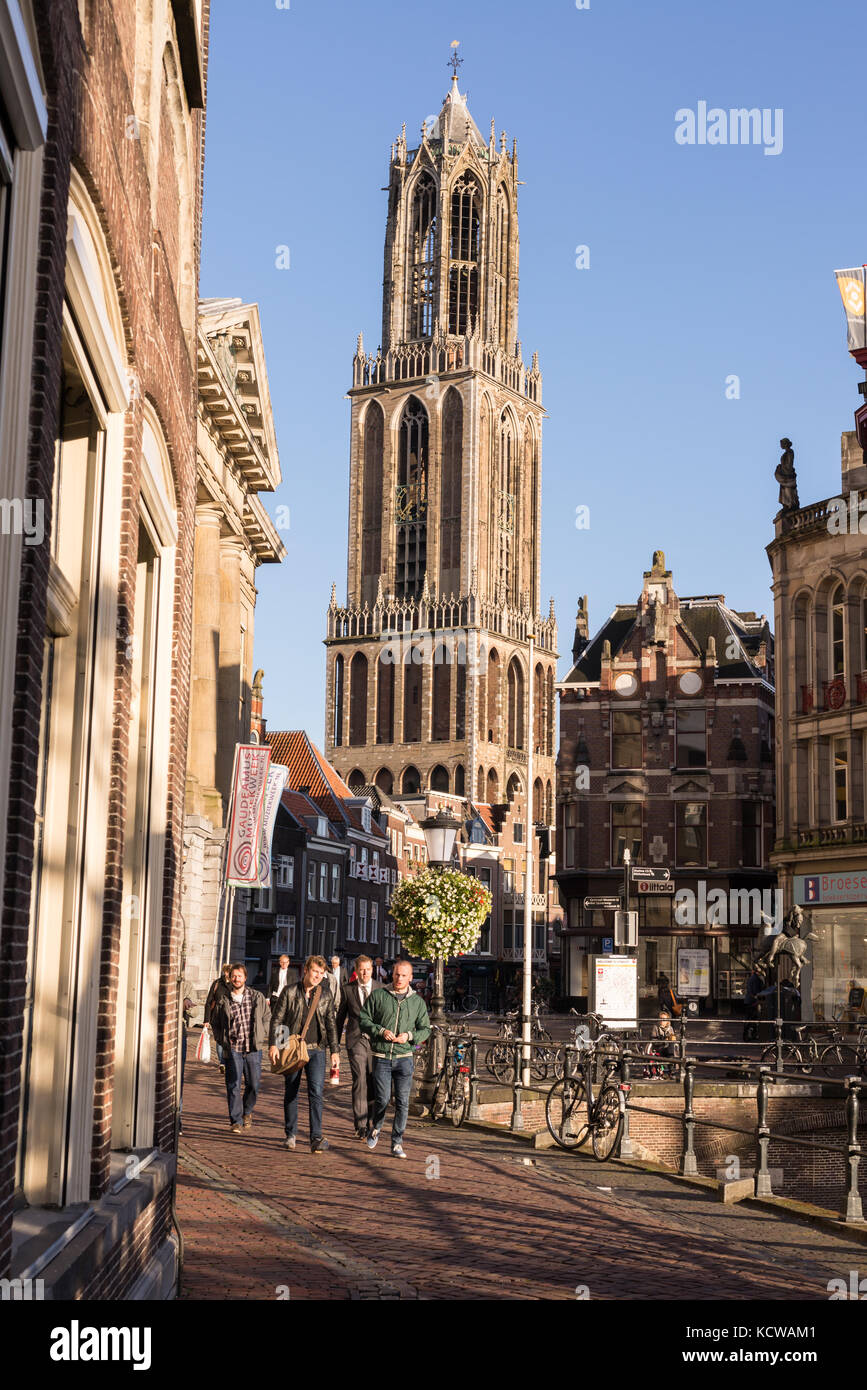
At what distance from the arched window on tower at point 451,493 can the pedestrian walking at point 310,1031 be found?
334 ft

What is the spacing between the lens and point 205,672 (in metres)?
32.9

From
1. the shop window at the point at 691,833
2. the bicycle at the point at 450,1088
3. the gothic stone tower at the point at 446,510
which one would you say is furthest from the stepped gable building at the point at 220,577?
the gothic stone tower at the point at 446,510

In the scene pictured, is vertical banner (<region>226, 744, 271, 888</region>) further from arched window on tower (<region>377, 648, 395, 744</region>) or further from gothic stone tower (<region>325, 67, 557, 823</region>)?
arched window on tower (<region>377, 648, 395, 744</region>)

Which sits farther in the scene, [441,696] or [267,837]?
[441,696]

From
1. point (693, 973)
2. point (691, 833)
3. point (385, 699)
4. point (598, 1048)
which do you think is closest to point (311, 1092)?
point (598, 1048)

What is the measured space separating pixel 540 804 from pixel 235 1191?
10824cm

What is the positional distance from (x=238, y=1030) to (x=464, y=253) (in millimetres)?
115735

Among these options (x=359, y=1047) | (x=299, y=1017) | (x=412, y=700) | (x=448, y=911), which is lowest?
(x=359, y=1047)

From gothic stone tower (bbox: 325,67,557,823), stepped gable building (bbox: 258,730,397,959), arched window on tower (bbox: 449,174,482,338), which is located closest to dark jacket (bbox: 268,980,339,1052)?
stepped gable building (bbox: 258,730,397,959)

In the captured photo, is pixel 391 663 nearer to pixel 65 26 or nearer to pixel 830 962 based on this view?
pixel 830 962

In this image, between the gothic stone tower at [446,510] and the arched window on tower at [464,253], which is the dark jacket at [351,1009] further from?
the arched window on tower at [464,253]

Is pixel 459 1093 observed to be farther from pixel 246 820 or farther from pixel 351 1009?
pixel 246 820
